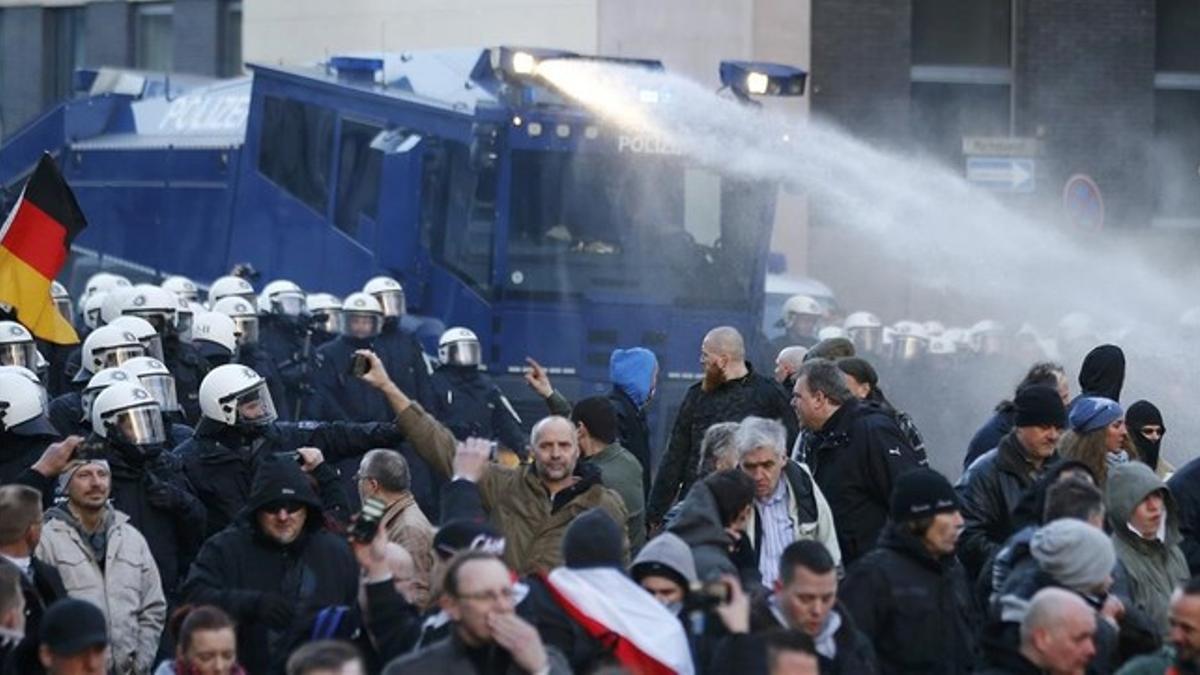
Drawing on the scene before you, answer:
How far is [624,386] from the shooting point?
15.1 m

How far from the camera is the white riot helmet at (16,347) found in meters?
15.9

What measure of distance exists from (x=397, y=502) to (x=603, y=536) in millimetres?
2894

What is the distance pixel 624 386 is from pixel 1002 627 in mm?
5785

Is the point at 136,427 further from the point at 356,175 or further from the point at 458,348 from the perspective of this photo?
the point at 356,175

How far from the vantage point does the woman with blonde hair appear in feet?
41.6

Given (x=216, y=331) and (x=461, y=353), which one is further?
(x=461, y=353)

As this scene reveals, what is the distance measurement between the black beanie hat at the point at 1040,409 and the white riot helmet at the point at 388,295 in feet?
25.5

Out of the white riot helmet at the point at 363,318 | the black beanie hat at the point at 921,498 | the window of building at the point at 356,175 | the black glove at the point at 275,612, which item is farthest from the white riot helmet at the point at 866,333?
the black glove at the point at 275,612

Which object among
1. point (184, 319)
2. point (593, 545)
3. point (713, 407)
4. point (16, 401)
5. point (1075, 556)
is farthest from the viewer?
point (184, 319)

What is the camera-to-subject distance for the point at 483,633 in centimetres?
841

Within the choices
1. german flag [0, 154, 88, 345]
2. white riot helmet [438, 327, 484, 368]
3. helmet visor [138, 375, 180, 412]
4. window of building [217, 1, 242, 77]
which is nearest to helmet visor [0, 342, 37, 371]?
german flag [0, 154, 88, 345]

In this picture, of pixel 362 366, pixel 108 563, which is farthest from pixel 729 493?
pixel 362 366

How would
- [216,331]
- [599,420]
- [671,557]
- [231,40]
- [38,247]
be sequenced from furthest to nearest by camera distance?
[231,40], [216,331], [38,247], [599,420], [671,557]

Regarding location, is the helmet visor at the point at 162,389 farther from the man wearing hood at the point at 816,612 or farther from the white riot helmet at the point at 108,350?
the man wearing hood at the point at 816,612
